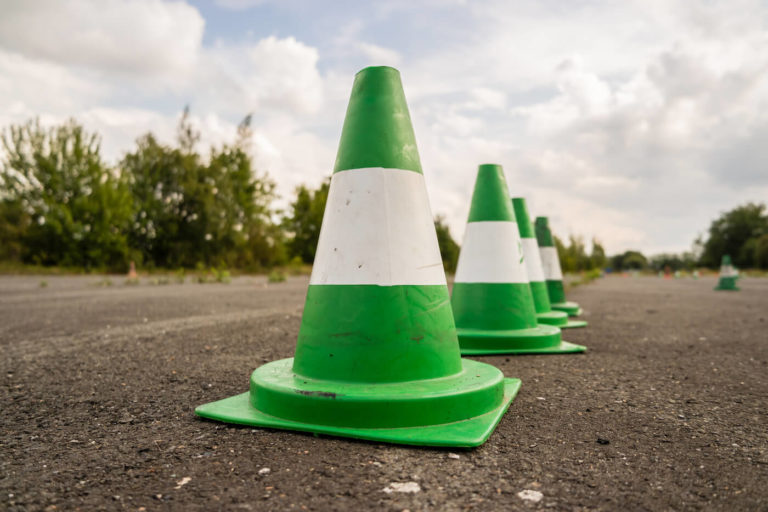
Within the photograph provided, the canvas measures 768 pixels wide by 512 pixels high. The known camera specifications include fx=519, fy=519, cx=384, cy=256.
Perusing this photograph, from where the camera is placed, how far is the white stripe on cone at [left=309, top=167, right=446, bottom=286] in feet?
8.41

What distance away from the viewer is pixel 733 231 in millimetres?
64875

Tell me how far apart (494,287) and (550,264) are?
398 centimetres

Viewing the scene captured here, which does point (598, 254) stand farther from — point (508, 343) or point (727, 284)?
point (508, 343)

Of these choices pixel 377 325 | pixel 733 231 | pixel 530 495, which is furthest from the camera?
pixel 733 231

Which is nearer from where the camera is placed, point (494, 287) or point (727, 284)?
point (494, 287)

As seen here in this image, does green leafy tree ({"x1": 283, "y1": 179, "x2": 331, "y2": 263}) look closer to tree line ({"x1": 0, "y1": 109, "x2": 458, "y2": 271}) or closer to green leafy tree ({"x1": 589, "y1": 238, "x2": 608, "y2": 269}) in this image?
tree line ({"x1": 0, "y1": 109, "x2": 458, "y2": 271})

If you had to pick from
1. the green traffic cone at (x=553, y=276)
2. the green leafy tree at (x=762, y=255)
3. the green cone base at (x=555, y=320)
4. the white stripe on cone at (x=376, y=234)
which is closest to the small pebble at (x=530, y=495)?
the white stripe on cone at (x=376, y=234)

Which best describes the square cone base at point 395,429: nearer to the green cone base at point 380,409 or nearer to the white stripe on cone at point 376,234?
the green cone base at point 380,409

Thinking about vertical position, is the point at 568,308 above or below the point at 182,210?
below

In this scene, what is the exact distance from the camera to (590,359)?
4.09 m

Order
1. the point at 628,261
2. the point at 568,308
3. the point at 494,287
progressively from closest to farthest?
the point at 494,287
the point at 568,308
the point at 628,261

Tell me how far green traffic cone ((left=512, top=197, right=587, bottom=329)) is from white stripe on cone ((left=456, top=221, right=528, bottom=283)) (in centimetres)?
142

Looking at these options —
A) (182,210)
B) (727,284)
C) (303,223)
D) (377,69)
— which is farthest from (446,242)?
(377,69)

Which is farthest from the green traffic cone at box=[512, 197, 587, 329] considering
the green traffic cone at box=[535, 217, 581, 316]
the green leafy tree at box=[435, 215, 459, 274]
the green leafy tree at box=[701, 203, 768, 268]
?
the green leafy tree at box=[701, 203, 768, 268]
